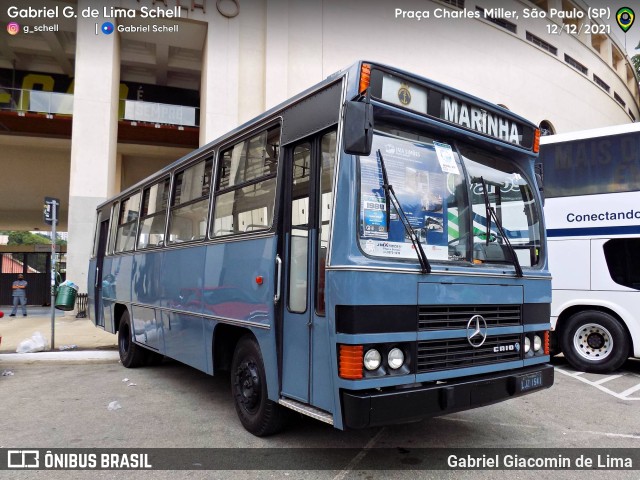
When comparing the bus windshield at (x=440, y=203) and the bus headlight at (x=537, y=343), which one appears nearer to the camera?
the bus windshield at (x=440, y=203)

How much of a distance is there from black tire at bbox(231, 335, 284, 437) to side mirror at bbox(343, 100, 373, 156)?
6.90 feet

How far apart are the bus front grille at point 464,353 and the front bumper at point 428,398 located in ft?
0.41

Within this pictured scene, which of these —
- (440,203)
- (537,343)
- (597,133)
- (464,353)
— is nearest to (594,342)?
(597,133)

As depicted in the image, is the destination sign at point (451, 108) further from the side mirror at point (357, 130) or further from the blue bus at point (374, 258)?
the side mirror at point (357, 130)

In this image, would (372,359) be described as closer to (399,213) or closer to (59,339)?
(399,213)

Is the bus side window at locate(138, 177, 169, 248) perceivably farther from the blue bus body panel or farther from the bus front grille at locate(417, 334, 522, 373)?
the bus front grille at locate(417, 334, 522, 373)

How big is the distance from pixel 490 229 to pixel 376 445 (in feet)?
6.98

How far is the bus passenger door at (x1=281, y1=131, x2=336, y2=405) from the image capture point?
373 centimetres

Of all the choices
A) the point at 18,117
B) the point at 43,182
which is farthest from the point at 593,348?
the point at 43,182

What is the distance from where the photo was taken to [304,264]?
3959 mm

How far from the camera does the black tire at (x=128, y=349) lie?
25.6 ft

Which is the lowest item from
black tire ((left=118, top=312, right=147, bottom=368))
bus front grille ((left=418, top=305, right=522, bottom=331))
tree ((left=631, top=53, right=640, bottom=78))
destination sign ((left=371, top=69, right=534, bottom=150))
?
black tire ((left=118, top=312, right=147, bottom=368))

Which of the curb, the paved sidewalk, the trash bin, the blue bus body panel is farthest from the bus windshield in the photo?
the trash bin

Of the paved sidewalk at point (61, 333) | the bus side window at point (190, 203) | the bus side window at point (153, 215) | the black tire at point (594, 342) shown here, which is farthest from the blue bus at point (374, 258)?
the paved sidewalk at point (61, 333)
